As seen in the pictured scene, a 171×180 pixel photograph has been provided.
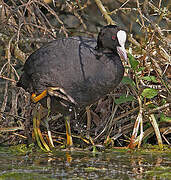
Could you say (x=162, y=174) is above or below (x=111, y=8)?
below

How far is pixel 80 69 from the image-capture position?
3.56 m

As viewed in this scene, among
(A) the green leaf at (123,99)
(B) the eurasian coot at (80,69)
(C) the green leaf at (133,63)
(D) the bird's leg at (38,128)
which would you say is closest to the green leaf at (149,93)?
(A) the green leaf at (123,99)

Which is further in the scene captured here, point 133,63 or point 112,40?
point 133,63

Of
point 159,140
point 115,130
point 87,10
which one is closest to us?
A: point 159,140

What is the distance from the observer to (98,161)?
3.15 metres

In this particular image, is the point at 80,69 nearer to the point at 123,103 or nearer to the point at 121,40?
the point at 121,40

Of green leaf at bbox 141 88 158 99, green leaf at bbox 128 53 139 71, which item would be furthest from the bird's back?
green leaf at bbox 141 88 158 99

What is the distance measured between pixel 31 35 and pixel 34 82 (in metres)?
0.97

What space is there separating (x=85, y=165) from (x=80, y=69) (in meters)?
0.93

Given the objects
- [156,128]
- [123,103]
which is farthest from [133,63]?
[156,128]

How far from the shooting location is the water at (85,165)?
8.71 ft

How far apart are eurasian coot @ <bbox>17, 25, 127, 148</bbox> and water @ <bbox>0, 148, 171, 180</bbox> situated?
1.63 feet

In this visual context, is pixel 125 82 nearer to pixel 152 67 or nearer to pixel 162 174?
pixel 152 67

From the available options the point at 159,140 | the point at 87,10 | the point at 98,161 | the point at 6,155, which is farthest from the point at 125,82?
the point at 87,10
